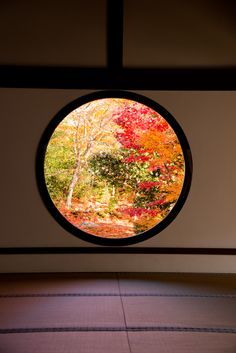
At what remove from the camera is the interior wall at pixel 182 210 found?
154 inches

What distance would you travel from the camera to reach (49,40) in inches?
147

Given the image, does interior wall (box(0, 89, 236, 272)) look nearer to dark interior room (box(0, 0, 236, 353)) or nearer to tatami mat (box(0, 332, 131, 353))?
dark interior room (box(0, 0, 236, 353))

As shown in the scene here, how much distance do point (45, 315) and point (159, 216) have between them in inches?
150

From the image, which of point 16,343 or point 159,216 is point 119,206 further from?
point 16,343

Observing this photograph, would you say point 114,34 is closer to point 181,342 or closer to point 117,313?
point 117,313

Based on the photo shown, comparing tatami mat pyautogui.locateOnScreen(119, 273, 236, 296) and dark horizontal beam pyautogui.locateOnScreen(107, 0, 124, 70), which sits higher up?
dark horizontal beam pyautogui.locateOnScreen(107, 0, 124, 70)

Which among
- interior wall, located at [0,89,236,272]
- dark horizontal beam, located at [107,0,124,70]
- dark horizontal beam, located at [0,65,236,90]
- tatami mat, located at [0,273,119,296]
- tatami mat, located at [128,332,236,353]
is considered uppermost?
dark horizontal beam, located at [107,0,124,70]

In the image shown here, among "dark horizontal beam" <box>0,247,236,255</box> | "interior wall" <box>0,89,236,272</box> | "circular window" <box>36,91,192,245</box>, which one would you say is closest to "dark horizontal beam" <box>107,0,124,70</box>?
"interior wall" <box>0,89,236,272</box>

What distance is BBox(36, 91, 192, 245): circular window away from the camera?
5996mm

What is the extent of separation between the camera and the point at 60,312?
9.11 feet

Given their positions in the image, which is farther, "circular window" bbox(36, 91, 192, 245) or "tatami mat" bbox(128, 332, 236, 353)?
"circular window" bbox(36, 91, 192, 245)

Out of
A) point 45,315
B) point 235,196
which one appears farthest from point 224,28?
point 45,315

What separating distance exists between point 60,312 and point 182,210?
1.83 metres

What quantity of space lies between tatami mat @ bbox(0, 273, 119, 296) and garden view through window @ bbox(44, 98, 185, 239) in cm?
232
